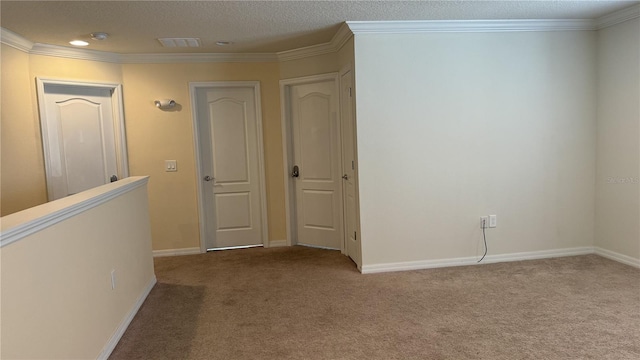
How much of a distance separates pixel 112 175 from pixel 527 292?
14.2 ft

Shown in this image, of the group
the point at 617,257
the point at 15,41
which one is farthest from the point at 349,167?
the point at 15,41

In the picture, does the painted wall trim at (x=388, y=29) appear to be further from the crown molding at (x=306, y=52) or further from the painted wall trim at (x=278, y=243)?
the painted wall trim at (x=278, y=243)

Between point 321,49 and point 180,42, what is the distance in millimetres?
1475

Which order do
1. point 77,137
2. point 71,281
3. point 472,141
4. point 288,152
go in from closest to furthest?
point 71,281
point 472,141
point 77,137
point 288,152

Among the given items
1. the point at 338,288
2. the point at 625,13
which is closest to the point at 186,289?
the point at 338,288

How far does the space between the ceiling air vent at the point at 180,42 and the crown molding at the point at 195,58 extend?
0.45 m

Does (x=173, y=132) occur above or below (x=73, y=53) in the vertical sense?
Result: below

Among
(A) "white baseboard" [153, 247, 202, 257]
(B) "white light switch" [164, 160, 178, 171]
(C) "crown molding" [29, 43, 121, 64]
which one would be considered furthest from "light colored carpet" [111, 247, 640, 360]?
(C) "crown molding" [29, 43, 121, 64]

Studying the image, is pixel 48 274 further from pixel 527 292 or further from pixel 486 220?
pixel 486 220

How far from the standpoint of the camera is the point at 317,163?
5102mm

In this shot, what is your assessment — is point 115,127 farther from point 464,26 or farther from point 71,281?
point 464,26

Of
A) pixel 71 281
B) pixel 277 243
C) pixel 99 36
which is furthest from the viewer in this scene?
pixel 277 243

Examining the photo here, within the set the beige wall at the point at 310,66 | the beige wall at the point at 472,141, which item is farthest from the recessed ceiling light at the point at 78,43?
the beige wall at the point at 472,141

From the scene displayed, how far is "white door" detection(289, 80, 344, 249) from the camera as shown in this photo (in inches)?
194
